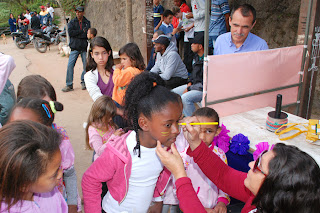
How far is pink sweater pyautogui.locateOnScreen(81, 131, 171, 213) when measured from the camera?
149 centimetres

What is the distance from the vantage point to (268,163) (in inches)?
43.7

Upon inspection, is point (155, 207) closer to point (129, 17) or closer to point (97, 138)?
point (97, 138)

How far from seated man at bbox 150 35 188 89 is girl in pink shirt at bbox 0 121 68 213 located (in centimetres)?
302

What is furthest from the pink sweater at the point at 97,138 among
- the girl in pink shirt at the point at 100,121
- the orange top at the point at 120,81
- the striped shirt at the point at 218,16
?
the striped shirt at the point at 218,16

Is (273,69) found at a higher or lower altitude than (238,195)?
higher

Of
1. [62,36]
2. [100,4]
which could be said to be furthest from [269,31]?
[62,36]

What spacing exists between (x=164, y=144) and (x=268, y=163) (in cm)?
59

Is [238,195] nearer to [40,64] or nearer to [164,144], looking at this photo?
[164,144]

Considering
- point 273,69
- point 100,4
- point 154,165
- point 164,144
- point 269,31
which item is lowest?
point 154,165

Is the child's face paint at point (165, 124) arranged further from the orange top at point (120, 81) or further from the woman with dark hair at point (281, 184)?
the orange top at point (120, 81)

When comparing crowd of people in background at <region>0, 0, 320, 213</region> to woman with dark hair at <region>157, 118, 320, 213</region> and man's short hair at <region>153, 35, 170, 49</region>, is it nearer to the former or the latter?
woman with dark hair at <region>157, 118, 320, 213</region>

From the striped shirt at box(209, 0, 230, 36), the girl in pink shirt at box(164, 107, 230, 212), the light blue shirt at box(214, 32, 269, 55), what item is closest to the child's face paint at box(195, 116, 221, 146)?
the girl in pink shirt at box(164, 107, 230, 212)

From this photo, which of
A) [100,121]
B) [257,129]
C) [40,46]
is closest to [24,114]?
[100,121]

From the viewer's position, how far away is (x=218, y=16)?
4.52 m
